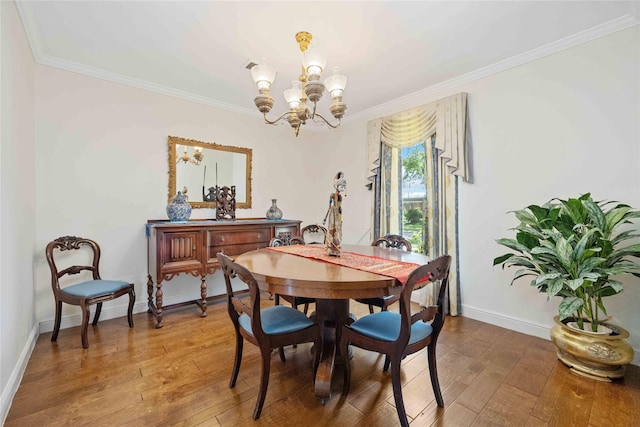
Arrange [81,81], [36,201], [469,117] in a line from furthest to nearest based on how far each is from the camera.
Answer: [469,117], [81,81], [36,201]

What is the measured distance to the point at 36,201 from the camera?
8.54ft

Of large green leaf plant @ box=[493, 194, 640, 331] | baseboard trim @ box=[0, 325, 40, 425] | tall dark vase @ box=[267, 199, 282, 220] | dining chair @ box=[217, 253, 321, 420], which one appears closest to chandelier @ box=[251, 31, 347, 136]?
dining chair @ box=[217, 253, 321, 420]

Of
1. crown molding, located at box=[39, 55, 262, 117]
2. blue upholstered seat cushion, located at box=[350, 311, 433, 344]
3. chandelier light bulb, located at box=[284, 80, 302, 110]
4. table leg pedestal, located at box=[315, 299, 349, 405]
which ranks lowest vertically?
table leg pedestal, located at box=[315, 299, 349, 405]

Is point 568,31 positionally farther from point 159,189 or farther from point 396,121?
point 159,189

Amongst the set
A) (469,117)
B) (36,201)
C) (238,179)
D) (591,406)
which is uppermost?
(469,117)

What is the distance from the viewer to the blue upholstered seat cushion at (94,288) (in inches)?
94.1

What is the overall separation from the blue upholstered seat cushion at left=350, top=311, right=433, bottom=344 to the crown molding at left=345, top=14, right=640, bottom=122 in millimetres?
2650

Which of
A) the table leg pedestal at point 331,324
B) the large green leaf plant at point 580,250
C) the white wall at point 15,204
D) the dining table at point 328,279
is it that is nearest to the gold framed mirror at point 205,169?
the white wall at point 15,204

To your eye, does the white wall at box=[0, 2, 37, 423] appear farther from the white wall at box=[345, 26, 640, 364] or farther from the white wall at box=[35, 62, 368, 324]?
the white wall at box=[345, 26, 640, 364]

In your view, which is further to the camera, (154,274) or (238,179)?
(238,179)

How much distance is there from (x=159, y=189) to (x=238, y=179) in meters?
0.97

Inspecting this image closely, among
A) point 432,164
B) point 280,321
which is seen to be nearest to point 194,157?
point 280,321

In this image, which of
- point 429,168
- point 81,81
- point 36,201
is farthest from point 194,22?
point 429,168

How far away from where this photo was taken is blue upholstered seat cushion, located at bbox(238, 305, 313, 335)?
1.67 meters
